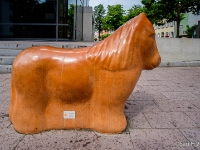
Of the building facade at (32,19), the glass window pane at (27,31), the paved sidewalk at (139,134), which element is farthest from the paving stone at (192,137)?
the glass window pane at (27,31)

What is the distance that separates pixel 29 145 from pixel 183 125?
210cm

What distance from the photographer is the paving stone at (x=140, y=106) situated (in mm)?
3594

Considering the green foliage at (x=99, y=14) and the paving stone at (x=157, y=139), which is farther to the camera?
the green foliage at (x=99, y=14)

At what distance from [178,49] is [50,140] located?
887 centimetres

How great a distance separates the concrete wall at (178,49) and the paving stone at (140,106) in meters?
6.28

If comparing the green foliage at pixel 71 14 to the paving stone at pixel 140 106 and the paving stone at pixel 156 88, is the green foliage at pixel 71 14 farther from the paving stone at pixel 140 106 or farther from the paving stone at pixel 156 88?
the paving stone at pixel 140 106

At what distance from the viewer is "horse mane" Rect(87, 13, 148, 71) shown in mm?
2395

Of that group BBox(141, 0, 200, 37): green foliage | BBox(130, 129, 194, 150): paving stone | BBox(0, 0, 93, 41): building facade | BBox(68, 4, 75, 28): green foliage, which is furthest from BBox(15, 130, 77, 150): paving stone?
BBox(141, 0, 200, 37): green foliage

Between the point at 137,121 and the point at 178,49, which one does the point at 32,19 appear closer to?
the point at 178,49

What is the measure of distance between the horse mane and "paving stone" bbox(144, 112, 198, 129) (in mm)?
1123

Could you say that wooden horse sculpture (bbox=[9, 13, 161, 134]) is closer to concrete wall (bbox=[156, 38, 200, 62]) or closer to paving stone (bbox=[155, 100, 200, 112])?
paving stone (bbox=[155, 100, 200, 112])

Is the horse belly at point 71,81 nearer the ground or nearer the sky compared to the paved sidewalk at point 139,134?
nearer the sky

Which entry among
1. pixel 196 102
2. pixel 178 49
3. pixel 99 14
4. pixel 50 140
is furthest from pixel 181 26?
pixel 50 140

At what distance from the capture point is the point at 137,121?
3.08 meters
